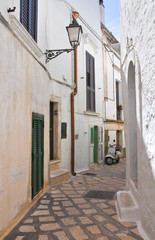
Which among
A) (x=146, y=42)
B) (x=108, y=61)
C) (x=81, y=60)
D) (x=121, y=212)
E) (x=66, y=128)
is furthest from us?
(x=108, y=61)

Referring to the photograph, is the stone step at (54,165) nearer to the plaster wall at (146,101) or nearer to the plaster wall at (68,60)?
the plaster wall at (68,60)

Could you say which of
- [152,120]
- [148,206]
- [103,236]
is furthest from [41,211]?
[152,120]

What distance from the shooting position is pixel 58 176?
20.3 feet

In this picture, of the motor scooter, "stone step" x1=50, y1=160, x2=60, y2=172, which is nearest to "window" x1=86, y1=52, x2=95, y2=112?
the motor scooter

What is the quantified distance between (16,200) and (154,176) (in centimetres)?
219

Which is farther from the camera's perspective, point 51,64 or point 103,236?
point 51,64

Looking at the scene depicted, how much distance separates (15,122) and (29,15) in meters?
2.97

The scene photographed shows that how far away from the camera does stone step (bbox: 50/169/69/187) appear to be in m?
5.98

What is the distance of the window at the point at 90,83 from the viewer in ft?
32.9

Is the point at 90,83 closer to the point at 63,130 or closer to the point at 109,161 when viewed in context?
the point at 63,130

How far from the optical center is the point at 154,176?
8.72 feet

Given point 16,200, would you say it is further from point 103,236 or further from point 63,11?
point 63,11

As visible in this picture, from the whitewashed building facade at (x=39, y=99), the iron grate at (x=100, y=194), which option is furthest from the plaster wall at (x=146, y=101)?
the whitewashed building facade at (x=39, y=99)

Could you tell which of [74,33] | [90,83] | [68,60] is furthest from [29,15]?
[90,83]
